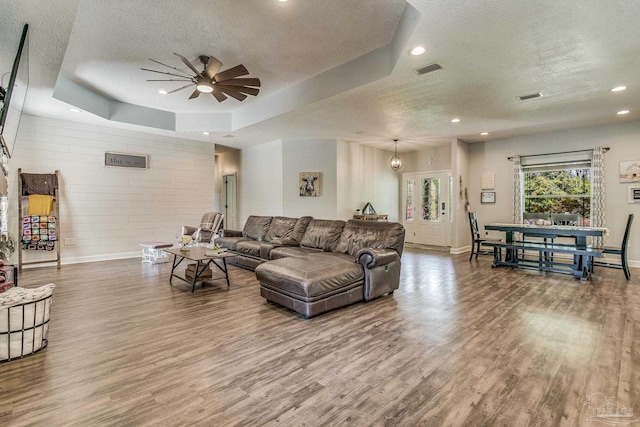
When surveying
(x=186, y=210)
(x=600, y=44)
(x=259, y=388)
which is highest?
(x=600, y=44)

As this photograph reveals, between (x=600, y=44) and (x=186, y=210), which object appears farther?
(x=186, y=210)

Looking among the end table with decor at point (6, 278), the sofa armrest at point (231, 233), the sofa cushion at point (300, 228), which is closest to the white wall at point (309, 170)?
the sofa armrest at point (231, 233)

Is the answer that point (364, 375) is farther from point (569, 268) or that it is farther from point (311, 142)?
point (311, 142)

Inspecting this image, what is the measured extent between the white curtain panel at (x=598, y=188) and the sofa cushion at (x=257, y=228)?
20.5 ft

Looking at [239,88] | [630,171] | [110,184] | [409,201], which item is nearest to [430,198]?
[409,201]

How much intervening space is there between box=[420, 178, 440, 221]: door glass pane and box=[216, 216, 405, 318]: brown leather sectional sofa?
4.52 m

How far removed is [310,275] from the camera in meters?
3.12

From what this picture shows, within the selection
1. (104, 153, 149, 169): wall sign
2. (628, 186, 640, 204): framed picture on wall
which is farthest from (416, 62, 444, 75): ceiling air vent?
(104, 153, 149, 169): wall sign

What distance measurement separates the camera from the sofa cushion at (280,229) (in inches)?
217

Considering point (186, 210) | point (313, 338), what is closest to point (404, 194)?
point (186, 210)

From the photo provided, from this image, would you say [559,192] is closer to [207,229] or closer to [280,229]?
[280,229]

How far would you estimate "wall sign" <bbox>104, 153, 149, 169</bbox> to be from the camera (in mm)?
6379

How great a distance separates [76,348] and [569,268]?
691 centimetres

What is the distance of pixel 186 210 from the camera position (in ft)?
24.5
